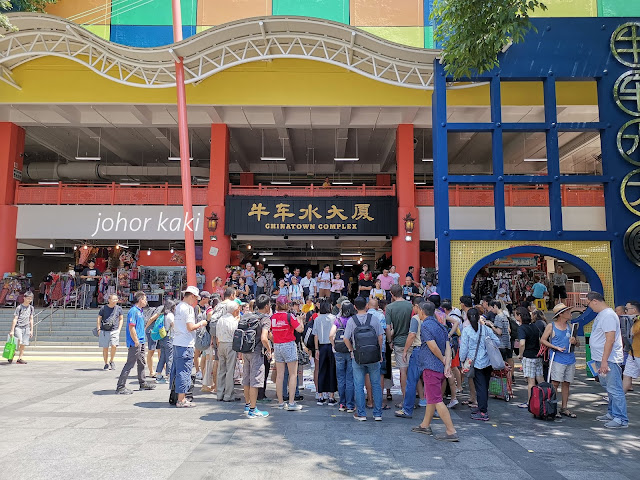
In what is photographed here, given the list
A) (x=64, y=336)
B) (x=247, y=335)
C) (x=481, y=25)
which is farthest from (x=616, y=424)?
(x=64, y=336)

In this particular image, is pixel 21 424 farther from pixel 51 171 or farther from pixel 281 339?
pixel 51 171

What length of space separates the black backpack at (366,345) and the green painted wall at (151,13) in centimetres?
1441

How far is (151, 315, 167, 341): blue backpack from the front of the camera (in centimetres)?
818

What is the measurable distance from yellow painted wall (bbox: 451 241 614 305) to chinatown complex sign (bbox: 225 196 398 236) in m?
5.66

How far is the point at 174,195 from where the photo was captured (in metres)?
17.5

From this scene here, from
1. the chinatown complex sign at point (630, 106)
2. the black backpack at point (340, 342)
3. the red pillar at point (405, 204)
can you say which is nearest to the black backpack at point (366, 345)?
the black backpack at point (340, 342)

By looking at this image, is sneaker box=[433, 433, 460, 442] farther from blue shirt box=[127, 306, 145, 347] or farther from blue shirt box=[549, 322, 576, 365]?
blue shirt box=[127, 306, 145, 347]

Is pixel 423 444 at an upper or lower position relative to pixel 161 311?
lower

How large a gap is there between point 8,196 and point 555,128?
59.7 ft

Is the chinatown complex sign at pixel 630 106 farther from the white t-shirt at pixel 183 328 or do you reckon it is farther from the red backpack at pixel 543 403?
the white t-shirt at pixel 183 328

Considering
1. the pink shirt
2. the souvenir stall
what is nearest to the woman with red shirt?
the pink shirt

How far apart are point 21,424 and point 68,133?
17561 mm

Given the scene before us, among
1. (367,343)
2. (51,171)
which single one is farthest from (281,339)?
(51,171)

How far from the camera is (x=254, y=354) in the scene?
6.52 metres
